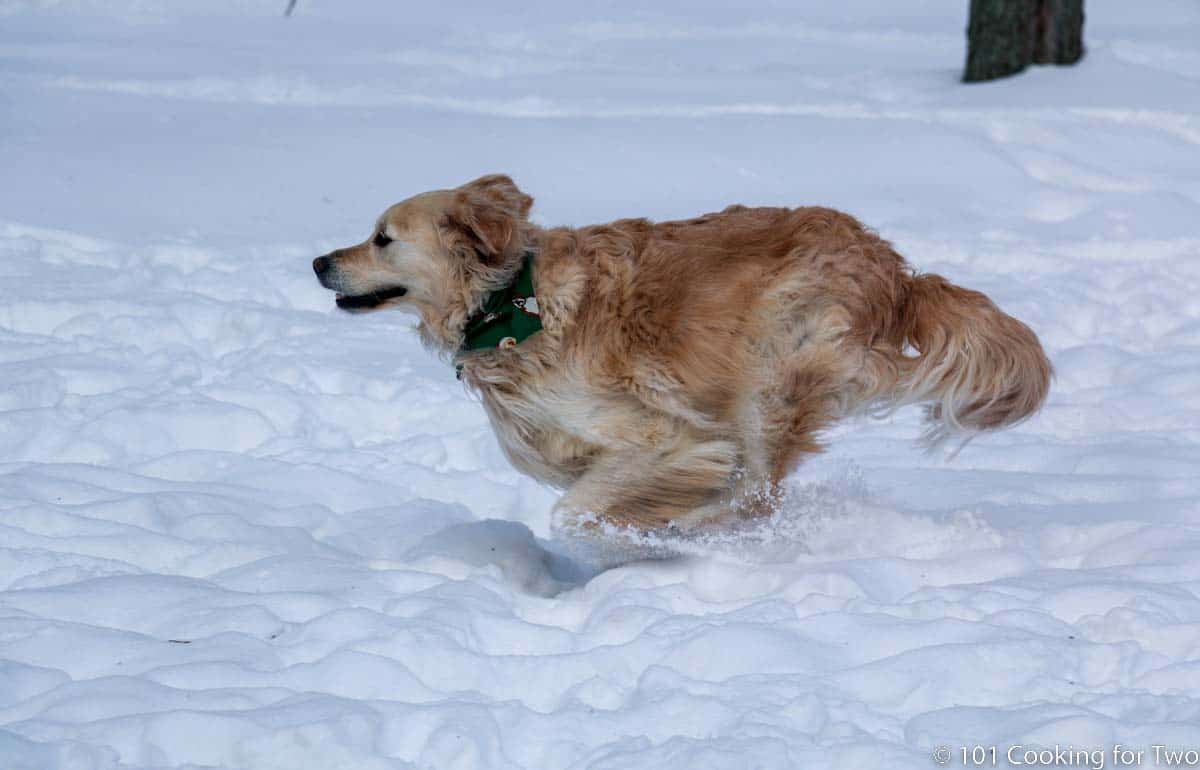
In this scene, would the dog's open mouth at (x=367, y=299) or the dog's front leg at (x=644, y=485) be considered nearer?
the dog's front leg at (x=644, y=485)

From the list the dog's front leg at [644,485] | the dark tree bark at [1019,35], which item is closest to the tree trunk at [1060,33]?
the dark tree bark at [1019,35]

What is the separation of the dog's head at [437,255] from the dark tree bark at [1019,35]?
7.78 m

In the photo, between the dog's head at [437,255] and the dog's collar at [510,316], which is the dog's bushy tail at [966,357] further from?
the dog's head at [437,255]

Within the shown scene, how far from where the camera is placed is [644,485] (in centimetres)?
419

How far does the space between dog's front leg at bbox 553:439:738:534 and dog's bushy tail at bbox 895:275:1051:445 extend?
0.68 meters

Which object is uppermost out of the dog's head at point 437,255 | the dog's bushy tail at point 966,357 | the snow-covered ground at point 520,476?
the dog's head at point 437,255

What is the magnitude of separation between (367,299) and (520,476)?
125 centimetres

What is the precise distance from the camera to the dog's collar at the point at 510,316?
13.7 ft

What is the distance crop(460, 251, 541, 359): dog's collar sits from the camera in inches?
165

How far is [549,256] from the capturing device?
13.8 feet

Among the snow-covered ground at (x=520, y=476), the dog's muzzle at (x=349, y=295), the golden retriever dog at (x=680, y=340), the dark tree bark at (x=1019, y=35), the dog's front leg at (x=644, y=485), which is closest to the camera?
the snow-covered ground at (x=520, y=476)

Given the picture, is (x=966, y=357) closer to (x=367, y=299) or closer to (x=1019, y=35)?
(x=367, y=299)

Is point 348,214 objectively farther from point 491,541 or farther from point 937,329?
point 937,329

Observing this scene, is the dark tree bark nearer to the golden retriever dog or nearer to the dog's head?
the golden retriever dog
